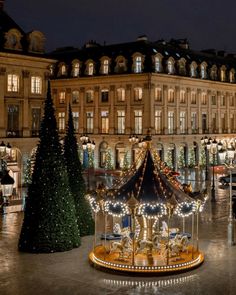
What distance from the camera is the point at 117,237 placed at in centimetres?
2297

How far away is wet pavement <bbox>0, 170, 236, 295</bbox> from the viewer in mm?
16984

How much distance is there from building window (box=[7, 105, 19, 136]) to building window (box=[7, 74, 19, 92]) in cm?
138

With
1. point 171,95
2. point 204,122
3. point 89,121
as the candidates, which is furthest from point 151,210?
point 204,122

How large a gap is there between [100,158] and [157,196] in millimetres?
43159

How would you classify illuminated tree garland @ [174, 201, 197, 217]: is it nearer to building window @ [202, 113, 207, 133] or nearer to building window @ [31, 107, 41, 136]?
building window @ [31, 107, 41, 136]

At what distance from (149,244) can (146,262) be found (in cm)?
71

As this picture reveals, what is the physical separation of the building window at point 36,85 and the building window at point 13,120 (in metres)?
2.32

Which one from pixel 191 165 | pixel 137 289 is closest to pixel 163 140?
pixel 191 165

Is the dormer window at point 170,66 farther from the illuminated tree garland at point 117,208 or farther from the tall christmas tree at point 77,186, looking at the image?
the illuminated tree garland at point 117,208

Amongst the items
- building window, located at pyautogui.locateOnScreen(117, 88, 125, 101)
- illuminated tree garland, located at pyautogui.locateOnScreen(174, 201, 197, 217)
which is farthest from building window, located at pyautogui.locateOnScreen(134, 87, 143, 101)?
illuminated tree garland, located at pyautogui.locateOnScreen(174, 201, 197, 217)

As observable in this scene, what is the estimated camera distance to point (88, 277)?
1834 centimetres

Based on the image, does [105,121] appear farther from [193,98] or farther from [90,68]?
[193,98]

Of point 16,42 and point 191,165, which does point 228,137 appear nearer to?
point 191,165

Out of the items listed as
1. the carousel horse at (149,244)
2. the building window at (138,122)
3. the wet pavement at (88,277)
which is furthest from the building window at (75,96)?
the carousel horse at (149,244)
